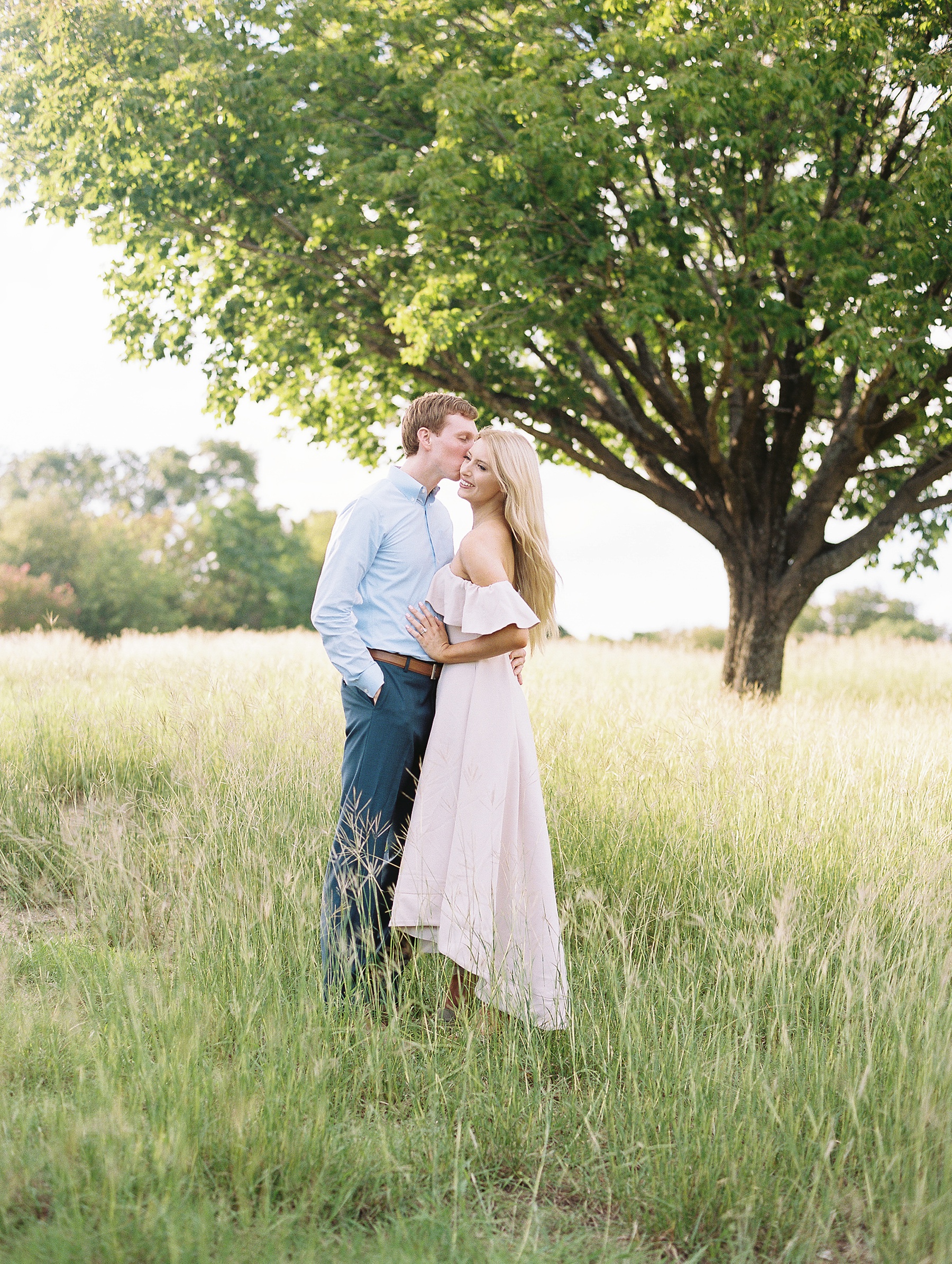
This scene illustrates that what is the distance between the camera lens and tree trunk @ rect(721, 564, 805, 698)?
1212 cm

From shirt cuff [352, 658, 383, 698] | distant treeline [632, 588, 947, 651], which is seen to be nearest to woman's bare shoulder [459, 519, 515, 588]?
shirt cuff [352, 658, 383, 698]

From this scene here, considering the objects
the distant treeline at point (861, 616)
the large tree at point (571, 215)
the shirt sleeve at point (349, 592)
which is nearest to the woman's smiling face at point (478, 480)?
the shirt sleeve at point (349, 592)

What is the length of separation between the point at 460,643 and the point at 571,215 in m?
7.34

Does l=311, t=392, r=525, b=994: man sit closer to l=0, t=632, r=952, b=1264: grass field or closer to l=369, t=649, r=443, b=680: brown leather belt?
l=369, t=649, r=443, b=680: brown leather belt

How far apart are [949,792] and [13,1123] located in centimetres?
538

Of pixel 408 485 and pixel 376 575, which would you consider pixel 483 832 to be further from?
pixel 408 485

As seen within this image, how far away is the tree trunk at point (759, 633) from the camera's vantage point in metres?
12.1

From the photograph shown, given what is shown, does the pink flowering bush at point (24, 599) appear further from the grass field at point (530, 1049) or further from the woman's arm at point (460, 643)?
the woman's arm at point (460, 643)

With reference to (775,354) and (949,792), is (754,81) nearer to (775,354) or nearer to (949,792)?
(775,354)

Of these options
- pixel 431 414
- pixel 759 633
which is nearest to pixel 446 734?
pixel 431 414

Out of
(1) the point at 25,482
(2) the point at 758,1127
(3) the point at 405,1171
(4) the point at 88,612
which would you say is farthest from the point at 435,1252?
(1) the point at 25,482

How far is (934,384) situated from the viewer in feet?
32.6

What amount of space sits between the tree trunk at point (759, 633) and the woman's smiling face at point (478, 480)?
893 cm

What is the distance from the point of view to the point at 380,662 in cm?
397
